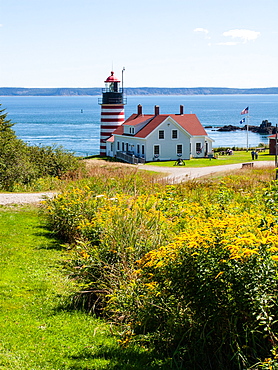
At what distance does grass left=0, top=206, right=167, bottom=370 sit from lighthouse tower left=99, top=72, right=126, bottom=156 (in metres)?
51.0

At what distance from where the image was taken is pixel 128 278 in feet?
26.9

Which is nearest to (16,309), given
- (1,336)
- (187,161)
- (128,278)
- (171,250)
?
(1,336)

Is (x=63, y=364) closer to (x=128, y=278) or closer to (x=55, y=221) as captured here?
(x=128, y=278)

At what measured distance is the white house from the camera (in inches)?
2076

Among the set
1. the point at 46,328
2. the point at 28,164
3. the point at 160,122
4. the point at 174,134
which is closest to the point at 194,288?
the point at 46,328

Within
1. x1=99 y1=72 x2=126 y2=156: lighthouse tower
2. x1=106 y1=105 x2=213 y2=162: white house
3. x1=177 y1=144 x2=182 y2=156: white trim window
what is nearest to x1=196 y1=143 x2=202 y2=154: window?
x1=106 y1=105 x2=213 y2=162: white house

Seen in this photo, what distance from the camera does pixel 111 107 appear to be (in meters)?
62.0

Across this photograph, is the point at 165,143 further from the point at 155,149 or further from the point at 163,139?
the point at 155,149

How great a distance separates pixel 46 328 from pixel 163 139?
46.0 meters

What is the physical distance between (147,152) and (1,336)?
150 ft

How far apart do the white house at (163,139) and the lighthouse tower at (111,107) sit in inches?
198

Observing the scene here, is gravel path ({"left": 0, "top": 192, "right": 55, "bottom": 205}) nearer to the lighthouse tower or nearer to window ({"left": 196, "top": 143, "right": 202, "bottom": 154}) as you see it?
window ({"left": 196, "top": 143, "right": 202, "bottom": 154})

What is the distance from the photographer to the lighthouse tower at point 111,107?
61938 millimetres

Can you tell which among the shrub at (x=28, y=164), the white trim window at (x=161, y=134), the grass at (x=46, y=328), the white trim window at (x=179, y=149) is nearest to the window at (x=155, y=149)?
the white trim window at (x=161, y=134)
